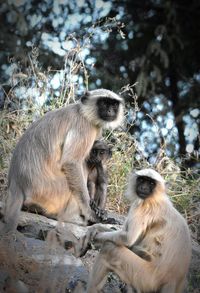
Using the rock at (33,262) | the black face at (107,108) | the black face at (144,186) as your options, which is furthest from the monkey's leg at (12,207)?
the black face at (144,186)

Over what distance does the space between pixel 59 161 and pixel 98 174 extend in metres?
0.46

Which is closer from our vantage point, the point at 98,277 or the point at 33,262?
the point at 98,277

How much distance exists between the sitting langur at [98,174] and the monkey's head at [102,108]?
21cm

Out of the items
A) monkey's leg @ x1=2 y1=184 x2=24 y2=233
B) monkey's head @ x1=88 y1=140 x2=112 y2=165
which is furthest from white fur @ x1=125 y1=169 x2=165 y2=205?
monkey's head @ x1=88 y1=140 x2=112 y2=165

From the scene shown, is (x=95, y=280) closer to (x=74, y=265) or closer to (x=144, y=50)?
(x=74, y=265)

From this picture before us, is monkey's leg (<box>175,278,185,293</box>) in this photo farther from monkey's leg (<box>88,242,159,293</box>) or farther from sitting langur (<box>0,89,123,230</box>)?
sitting langur (<box>0,89,123,230</box>)

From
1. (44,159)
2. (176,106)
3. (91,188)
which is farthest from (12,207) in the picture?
(176,106)

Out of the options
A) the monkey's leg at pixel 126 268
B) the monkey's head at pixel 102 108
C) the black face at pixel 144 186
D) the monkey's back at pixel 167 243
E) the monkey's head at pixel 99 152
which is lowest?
the monkey's leg at pixel 126 268

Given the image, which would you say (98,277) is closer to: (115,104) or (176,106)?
(115,104)

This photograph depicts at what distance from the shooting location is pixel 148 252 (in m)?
5.24

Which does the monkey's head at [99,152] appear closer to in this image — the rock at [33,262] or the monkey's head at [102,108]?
the monkey's head at [102,108]

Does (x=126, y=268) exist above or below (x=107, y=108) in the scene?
below

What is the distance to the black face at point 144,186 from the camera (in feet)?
17.8

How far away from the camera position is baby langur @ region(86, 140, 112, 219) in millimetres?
7055
